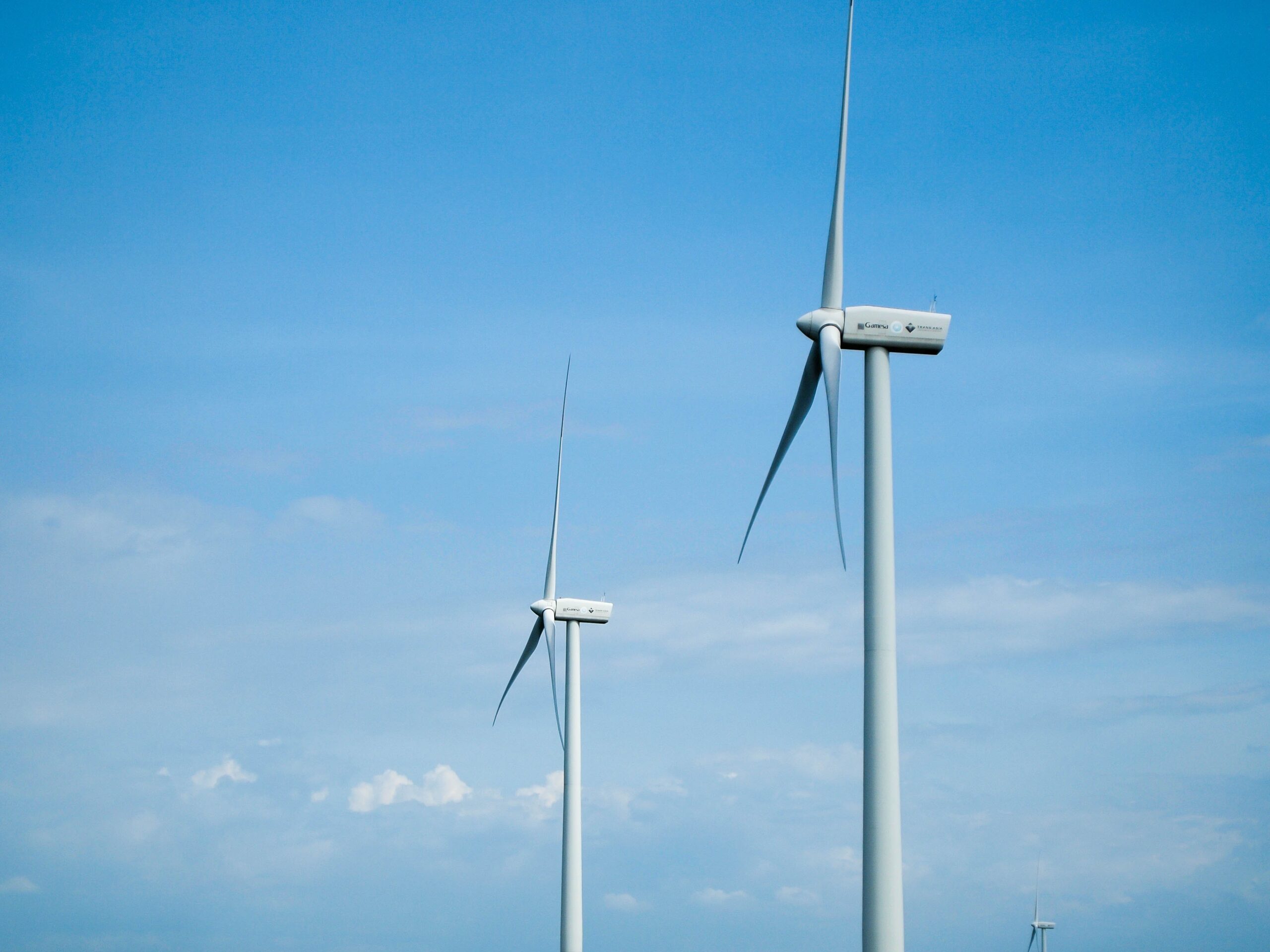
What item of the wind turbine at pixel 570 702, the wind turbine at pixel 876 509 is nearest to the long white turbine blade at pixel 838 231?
the wind turbine at pixel 876 509

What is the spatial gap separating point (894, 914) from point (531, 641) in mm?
36188

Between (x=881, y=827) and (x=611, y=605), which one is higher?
(x=611, y=605)

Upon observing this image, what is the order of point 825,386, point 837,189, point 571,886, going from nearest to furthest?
1. point 825,386
2. point 837,189
3. point 571,886

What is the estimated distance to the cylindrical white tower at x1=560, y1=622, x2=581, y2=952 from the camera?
54.2 meters

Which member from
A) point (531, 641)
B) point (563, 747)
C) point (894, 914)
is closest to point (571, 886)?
point (563, 747)

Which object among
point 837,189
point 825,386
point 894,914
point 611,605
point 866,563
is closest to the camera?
point 894,914

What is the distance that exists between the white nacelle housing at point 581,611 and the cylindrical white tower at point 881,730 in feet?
104

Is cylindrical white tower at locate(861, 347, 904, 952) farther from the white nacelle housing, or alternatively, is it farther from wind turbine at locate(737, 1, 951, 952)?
the white nacelle housing

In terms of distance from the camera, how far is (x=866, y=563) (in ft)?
95.0

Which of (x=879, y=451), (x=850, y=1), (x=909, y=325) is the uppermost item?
(x=850, y=1)

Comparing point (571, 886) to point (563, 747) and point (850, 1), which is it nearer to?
point (563, 747)

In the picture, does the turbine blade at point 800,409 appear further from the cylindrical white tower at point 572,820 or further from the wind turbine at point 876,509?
the cylindrical white tower at point 572,820

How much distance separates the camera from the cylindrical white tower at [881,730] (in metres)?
27.2

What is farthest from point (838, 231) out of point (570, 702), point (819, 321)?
point (570, 702)
